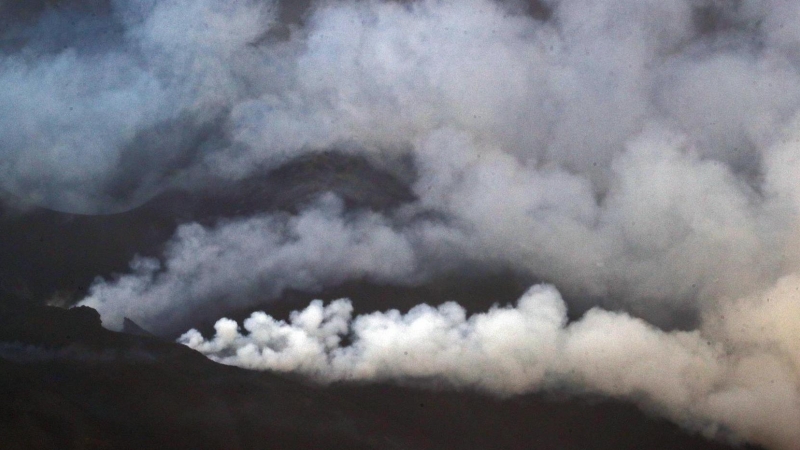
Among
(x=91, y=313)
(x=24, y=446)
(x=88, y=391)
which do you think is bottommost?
(x=24, y=446)

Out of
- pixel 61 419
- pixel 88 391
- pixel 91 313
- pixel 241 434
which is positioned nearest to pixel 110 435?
pixel 61 419

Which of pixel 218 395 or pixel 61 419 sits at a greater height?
pixel 218 395

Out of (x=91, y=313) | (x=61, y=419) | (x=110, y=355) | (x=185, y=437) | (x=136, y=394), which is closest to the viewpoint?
(x=61, y=419)

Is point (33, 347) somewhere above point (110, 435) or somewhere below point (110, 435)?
above

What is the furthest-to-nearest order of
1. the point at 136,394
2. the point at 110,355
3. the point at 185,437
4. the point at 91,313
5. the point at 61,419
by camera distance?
the point at 91,313, the point at 110,355, the point at 136,394, the point at 185,437, the point at 61,419

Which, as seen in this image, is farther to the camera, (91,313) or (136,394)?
(91,313)

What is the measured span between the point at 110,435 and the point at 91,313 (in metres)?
50.2

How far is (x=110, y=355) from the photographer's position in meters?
168

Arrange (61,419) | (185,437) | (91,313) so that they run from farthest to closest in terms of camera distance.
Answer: (91,313)
(185,437)
(61,419)

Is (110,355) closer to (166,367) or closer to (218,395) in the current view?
(166,367)

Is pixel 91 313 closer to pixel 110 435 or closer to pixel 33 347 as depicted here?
pixel 33 347

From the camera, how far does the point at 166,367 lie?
174 m

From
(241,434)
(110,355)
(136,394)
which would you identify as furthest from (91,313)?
(241,434)

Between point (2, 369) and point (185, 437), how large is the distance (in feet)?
106
